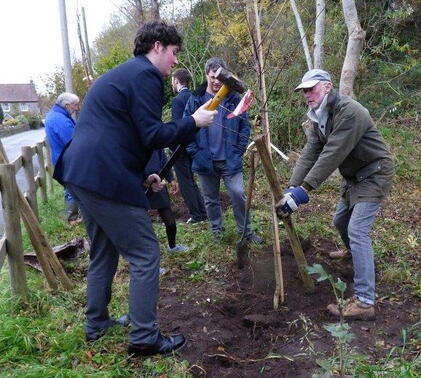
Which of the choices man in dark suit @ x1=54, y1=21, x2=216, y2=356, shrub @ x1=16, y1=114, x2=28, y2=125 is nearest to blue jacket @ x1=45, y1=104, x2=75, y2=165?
man in dark suit @ x1=54, y1=21, x2=216, y2=356

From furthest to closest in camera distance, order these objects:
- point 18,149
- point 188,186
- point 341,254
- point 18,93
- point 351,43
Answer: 1. point 18,93
2. point 18,149
3. point 351,43
4. point 188,186
5. point 341,254

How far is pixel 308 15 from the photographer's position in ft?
38.9

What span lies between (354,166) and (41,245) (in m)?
2.68

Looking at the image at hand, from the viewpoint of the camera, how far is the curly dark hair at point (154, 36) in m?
2.71

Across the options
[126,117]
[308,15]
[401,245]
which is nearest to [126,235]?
[126,117]

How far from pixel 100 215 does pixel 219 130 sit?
2423 millimetres

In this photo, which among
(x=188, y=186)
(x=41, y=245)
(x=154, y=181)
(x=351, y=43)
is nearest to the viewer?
(x=41, y=245)

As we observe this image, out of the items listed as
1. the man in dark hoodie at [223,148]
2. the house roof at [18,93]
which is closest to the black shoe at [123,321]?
the man in dark hoodie at [223,148]

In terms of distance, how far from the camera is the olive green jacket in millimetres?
3225

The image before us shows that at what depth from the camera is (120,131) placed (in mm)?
2639

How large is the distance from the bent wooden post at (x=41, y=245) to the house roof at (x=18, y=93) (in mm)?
81207

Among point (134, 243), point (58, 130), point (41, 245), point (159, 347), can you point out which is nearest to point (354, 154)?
point (134, 243)

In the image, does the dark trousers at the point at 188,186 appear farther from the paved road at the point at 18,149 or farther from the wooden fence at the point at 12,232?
the paved road at the point at 18,149

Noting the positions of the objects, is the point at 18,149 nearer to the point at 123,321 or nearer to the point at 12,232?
the point at 12,232
